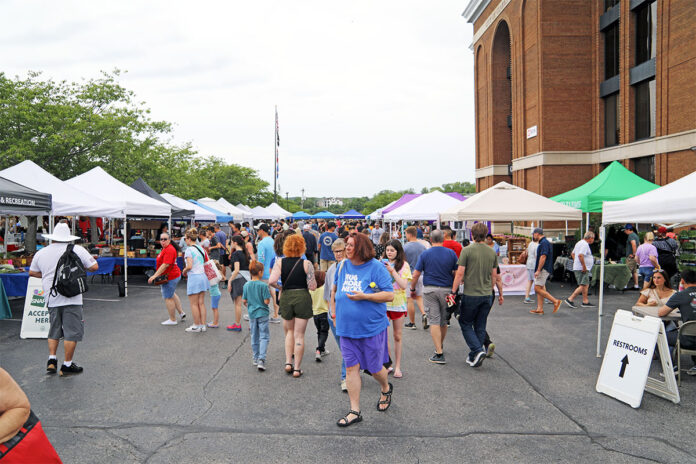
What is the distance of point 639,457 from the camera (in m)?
3.73

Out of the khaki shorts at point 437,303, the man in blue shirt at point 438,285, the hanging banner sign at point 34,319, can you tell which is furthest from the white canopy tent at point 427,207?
the hanging banner sign at point 34,319

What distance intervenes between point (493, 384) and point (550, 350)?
6.47 ft

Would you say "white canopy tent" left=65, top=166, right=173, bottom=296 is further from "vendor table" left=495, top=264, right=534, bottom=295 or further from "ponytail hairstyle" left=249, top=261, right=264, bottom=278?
"vendor table" left=495, top=264, right=534, bottom=295

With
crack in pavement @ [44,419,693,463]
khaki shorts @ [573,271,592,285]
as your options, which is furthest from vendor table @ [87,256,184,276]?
khaki shorts @ [573,271,592,285]

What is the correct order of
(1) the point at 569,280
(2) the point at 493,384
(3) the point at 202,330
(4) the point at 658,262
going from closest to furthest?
1. (2) the point at 493,384
2. (3) the point at 202,330
3. (4) the point at 658,262
4. (1) the point at 569,280

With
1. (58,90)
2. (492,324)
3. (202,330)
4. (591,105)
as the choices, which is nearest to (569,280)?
(492,324)

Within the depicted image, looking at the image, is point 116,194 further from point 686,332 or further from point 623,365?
point 686,332

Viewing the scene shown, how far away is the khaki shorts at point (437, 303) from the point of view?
20.5ft

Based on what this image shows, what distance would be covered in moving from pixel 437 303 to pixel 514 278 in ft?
22.0

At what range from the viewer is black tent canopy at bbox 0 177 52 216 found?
333 inches

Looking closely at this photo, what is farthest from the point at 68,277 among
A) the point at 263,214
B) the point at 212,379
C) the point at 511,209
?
the point at 263,214

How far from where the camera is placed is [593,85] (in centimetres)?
2741

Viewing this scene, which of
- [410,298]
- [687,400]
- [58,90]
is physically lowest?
[687,400]

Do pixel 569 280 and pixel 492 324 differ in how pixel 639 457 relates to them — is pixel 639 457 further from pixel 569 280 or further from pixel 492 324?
pixel 569 280
